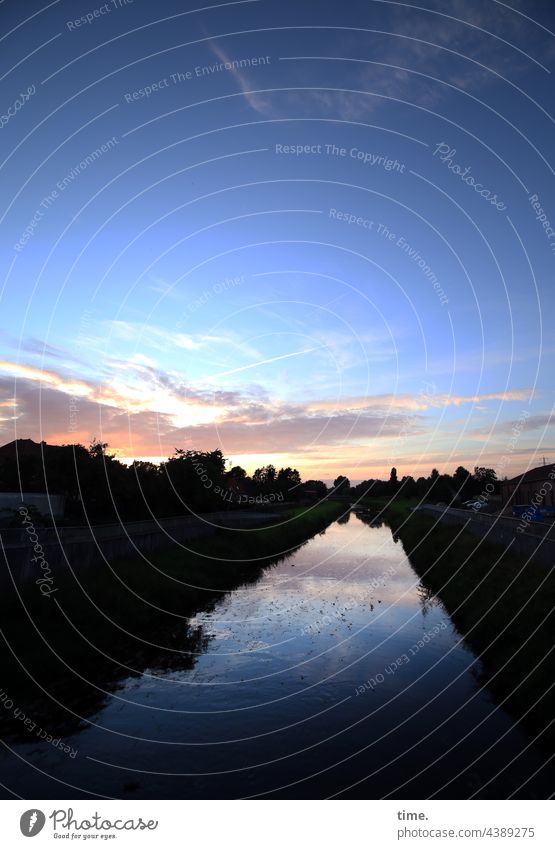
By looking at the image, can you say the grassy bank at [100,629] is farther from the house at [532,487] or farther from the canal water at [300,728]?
the house at [532,487]

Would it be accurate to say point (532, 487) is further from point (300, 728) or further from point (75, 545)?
point (300, 728)

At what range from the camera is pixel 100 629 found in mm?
24156

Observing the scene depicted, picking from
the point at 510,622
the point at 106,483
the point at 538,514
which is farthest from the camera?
the point at 106,483

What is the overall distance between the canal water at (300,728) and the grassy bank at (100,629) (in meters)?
0.97


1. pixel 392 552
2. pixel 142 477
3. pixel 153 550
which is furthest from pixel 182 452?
pixel 153 550

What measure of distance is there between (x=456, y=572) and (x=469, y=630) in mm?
11460

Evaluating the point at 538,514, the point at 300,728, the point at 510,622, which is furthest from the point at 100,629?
the point at 538,514

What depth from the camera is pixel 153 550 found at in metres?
39.3

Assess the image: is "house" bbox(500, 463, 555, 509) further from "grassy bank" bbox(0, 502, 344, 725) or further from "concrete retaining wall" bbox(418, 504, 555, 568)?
"grassy bank" bbox(0, 502, 344, 725)

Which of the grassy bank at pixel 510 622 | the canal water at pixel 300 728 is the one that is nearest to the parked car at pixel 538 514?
the grassy bank at pixel 510 622

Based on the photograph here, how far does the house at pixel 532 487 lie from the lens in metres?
78.5

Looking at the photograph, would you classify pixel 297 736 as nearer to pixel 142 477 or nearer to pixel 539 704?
pixel 539 704

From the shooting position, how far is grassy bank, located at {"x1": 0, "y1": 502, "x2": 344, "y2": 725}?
1883 centimetres

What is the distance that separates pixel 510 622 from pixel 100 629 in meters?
17.4
